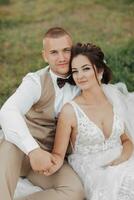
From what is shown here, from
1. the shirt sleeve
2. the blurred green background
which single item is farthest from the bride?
the blurred green background

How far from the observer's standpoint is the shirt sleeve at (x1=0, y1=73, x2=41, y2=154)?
2.12m

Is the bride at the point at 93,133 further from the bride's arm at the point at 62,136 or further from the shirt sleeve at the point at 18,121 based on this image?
the shirt sleeve at the point at 18,121

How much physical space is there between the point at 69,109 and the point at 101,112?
158 millimetres

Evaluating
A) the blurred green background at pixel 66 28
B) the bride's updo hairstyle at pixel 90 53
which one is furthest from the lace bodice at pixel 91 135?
the blurred green background at pixel 66 28

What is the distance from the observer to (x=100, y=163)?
2307 millimetres

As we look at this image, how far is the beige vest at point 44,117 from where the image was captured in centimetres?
234

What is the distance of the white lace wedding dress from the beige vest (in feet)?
0.37

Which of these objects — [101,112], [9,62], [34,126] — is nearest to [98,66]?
[101,112]

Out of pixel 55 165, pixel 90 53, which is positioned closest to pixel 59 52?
pixel 90 53

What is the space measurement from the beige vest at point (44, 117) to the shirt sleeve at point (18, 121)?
0.10 meters

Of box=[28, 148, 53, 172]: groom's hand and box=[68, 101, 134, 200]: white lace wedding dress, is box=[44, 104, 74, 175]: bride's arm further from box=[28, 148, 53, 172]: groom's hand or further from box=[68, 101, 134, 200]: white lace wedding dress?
box=[28, 148, 53, 172]: groom's hand

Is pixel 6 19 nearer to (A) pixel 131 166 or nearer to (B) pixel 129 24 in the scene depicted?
(B) pixel 129 24

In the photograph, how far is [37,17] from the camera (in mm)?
3650

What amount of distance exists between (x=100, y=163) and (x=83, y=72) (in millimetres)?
419
